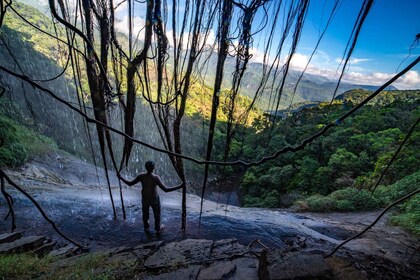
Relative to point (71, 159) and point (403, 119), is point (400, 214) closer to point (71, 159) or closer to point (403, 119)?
point (403, 119)

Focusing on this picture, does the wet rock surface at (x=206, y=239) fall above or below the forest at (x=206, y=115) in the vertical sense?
below

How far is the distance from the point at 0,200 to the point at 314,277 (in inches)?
301

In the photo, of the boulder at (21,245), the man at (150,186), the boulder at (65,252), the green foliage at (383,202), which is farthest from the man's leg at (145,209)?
the green foliage at (383,202)

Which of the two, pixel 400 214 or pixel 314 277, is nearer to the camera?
pixel 314 277

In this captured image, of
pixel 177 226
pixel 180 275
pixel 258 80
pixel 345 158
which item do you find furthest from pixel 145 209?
pixel 345 158

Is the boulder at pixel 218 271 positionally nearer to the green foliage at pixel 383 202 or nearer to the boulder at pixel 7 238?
the boulder at pixel 7 238

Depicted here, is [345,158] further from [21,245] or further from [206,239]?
[21,245]

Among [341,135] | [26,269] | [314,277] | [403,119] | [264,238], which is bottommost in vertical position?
[264,238]

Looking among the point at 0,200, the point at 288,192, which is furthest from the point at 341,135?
the point at 0,200

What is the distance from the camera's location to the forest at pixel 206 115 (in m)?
2.11

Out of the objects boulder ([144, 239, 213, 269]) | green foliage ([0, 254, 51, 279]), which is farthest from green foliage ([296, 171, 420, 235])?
green foliage ([0, 254, 51, 279])

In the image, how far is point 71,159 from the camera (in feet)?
43.8

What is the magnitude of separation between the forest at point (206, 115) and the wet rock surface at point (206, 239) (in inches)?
23.9

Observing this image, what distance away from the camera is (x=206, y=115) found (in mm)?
4578
